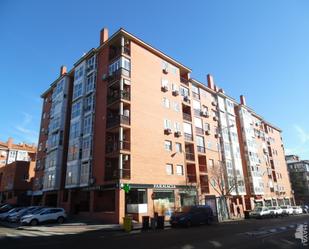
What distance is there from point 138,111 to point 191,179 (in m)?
12.5

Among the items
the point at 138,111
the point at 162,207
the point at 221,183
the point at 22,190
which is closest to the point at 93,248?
the point at 162,207

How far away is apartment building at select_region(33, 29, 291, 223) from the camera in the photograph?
28.8 m

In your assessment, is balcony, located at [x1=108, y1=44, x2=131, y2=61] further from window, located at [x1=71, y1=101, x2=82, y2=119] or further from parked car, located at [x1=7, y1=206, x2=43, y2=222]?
parked car, located at [x1=7, y1=206, x2=43, y2=222]

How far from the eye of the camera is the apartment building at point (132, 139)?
28750 mm

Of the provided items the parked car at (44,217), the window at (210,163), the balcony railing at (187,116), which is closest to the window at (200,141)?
the window at (210,163)

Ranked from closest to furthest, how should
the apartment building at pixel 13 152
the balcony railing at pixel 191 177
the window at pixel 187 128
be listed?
the balcony railing at pixel 191 177
the window at pixel 187 128
the apartment building at pixel 13 152

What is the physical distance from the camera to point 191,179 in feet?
117

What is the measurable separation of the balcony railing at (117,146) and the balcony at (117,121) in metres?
2.16

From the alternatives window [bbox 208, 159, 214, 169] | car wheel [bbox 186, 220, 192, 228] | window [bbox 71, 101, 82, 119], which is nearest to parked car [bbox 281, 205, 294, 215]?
window [bbox 208, 159, 214, 169]

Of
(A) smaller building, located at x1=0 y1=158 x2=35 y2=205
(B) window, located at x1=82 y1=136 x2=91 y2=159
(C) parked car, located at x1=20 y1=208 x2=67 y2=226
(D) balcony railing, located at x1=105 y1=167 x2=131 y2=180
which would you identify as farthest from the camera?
(A) smaller building, located at x1=0 y1=158 x2=35 y2=205

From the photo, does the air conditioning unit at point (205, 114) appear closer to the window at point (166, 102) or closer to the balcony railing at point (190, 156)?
the balcony railing at point (190, 156)

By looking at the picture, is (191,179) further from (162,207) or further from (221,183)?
(162,207)

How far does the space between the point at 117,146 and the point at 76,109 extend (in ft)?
37.6

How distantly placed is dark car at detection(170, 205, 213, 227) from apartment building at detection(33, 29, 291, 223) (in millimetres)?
5216
